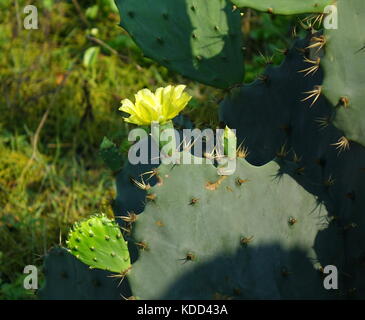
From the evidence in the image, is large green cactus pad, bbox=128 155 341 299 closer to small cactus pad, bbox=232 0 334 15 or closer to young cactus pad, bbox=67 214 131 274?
young cactus pad, bbox=67 214 131 274

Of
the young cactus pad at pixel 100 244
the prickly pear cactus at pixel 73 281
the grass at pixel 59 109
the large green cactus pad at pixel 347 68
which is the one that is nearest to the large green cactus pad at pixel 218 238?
the young cactus pad at pixel 100 244

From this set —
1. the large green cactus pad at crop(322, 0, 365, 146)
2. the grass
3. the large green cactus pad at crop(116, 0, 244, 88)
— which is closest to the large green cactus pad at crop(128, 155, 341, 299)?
the large green cactus pad at crop(322, 0, 365, 146)

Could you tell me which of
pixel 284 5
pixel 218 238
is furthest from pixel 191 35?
pixel 218 238

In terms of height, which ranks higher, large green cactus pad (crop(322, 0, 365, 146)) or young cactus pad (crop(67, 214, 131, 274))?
large green cactus pad (crop(322, 0, 365, 146))

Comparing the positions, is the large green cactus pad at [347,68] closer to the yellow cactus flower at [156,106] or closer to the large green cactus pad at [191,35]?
the yellow cactus flower at [156,106]

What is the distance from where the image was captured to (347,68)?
165 cm

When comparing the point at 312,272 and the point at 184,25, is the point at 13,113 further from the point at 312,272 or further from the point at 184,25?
the point at 312,272

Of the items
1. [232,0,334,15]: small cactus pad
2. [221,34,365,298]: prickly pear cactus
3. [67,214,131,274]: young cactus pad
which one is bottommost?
[67,214,131,274]: young cactus pad

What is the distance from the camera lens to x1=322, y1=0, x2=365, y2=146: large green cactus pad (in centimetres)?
164

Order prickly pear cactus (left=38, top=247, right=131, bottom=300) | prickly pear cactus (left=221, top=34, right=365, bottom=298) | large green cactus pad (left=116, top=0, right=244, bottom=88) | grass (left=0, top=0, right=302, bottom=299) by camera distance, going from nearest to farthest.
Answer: prickly pear cactus (left=221, top=34, right=365, bottom=298)
prickly pear cactus (left=38, top=247, right=131, bottom=300)
large green cactus pad (left=116, top=0, right=244, bottom=88)
grass (left=0, top=0, right=302, bottom=299)

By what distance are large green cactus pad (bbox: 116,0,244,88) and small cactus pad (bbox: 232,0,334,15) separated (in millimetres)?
380

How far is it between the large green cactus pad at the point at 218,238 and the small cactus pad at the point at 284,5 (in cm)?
36

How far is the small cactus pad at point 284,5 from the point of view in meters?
1.68

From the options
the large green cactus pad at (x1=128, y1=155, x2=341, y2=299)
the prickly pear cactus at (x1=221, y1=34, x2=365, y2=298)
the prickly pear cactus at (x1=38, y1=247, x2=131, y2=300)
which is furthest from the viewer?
the prickly pear cactus at (x1=38, y1=247, x2=131, y2=300)
